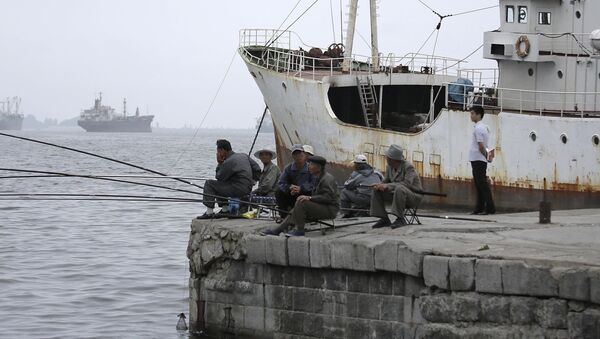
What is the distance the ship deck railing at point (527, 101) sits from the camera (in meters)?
25.4

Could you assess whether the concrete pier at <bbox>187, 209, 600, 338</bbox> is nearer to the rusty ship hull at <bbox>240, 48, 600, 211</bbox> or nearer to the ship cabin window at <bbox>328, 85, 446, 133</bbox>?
the rusty ship hull at <bbox>240, 48, 600, 211</bbox>

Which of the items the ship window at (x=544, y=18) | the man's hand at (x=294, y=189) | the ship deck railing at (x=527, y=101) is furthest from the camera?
the ship window at (x=544, y=18)

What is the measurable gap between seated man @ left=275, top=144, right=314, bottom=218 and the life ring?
41.1 feet

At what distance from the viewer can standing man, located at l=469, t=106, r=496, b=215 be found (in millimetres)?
18453

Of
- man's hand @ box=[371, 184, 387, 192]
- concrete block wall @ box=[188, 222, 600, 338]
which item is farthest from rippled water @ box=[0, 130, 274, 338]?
man's hand @ box=[371, 184, 387, 192]

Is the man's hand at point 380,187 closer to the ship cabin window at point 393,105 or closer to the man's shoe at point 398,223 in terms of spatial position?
the man's shoe at point 398,223

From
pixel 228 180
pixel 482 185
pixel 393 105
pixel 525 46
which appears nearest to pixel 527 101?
pixel 525 46

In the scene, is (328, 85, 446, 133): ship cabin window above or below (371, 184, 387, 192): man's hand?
above

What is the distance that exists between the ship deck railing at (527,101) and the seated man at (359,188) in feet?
29.6

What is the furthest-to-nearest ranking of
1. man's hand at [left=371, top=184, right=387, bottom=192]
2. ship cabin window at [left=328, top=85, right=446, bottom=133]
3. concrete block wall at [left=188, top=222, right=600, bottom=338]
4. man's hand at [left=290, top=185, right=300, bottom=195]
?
1. ship cabin window at [left=328, top=85, right=446, bottom=133]
2. man's hand at [left=290, top=185, right=300, bottom=195]
3. man's hand at [left=371, top=184, right=387, bottom=192]
4. concrete block wall at [left=188, top=222, right=600, bottom=338]

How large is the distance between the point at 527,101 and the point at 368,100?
16.6 feet

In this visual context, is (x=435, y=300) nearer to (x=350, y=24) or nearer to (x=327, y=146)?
(x=327, y=146)

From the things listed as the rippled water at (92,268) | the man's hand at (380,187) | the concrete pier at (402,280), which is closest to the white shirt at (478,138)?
the concrete pier at (402,280)

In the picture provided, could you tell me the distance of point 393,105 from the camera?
107ft
